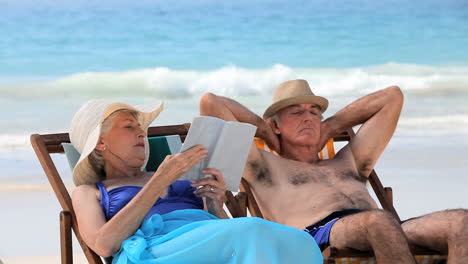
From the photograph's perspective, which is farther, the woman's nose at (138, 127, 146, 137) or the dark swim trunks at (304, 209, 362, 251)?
the dark swim trunks at (304, 209, 362, 251)

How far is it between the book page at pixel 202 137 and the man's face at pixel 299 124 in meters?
1.17

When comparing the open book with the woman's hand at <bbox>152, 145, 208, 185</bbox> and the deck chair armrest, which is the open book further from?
the deck chair armrest

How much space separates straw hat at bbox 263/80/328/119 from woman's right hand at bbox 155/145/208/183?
4.47 ft

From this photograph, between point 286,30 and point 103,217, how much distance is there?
31.9ft

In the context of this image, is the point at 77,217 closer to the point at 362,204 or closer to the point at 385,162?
the point at 362,204

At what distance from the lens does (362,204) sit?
4.07 metres

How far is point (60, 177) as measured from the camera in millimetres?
3533

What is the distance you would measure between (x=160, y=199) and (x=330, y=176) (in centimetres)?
131

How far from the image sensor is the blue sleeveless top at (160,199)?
3.13 metres

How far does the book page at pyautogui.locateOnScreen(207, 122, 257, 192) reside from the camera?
3217 mm

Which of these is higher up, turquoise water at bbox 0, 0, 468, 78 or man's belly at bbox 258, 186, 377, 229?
turquoise water at bbox 0, 0, 468, 78

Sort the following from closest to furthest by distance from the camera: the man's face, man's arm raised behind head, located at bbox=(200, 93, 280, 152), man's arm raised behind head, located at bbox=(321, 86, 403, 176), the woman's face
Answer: the woman's face
man's arm raised behind head, located at bbox=(200, 93, 280, 152)
the man's face
man's arm raised behind head, located at bbox=(321, 86, 403, 176)

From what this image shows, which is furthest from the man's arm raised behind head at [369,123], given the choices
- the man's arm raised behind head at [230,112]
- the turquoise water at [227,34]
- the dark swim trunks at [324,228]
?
the turquoise water at [227,34]

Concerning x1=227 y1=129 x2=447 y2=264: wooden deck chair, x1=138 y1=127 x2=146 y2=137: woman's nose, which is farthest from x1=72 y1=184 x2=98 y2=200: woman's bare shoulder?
x1=227 y1=129 x2=447 y2=264: wooden deck chair
